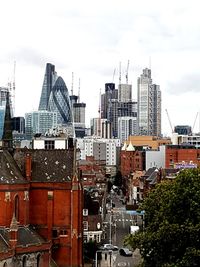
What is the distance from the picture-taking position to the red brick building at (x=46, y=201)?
83025mm

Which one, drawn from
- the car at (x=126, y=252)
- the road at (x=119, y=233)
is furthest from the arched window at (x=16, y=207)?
the car at (x=126, y=252)

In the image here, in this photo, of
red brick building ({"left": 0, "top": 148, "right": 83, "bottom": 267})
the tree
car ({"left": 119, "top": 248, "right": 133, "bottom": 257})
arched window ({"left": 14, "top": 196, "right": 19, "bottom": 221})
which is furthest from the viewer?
car ({"left": 119, "top": 248, "right": 133, "bottom": 257})

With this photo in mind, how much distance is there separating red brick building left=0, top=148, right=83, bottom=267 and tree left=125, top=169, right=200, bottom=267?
65.9 ft

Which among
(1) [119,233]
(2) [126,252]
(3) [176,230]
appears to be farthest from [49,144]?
(3) [176,230]

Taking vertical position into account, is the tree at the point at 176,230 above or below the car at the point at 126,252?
above

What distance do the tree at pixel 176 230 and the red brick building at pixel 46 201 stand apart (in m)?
20.1

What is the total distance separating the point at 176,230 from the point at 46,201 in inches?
1169

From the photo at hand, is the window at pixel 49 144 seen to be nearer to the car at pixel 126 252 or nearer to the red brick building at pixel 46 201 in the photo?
the red brick building at pixel 46 201

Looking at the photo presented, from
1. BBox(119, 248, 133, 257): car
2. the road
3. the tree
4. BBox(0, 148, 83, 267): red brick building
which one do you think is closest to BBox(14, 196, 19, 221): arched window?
BBox(0, 148, 83, 267): red brick building

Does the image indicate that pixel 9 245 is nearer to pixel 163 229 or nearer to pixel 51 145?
pixel 163 229

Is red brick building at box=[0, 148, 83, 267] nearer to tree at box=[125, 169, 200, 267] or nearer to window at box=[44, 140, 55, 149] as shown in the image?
window at box=[44, 140, 55, 149]

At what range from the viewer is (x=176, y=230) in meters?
60.4

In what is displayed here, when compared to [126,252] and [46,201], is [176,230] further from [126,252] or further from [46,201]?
[126,252]

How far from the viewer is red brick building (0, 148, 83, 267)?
83.0 metres
